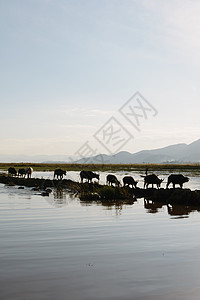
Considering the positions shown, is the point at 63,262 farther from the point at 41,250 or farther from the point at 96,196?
the point at 96,196

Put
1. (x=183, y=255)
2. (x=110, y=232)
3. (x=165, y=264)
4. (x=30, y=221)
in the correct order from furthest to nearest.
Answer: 1. (x=30, y=221)
2. (x=110, y=232)
3. (x=183, y=255)
4. (x=165, y=264)

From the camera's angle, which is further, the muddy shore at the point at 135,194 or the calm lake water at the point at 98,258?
the muddy shore at the point at 135,194

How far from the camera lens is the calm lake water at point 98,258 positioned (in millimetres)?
4840

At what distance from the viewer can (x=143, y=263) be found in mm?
6230

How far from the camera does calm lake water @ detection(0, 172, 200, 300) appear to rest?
15.9 feet

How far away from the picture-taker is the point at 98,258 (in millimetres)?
6578

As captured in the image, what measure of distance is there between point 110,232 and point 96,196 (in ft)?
32.8

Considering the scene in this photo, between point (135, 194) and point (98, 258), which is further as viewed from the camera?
point (135, 194)

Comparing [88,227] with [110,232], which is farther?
[88,227]

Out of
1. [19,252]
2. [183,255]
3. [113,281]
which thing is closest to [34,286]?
[113,281]

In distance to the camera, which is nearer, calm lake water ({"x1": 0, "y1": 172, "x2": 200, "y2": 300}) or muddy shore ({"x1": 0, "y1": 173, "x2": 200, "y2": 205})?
calm lake water ({"x1": 0, "y1": 172, "x2": 200, "y2": 300})

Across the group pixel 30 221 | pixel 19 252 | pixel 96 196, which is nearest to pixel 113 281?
pixel 19 252

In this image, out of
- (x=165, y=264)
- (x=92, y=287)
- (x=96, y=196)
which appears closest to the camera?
(x=92, y=287)

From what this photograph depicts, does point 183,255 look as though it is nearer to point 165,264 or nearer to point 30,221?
point 165,264
